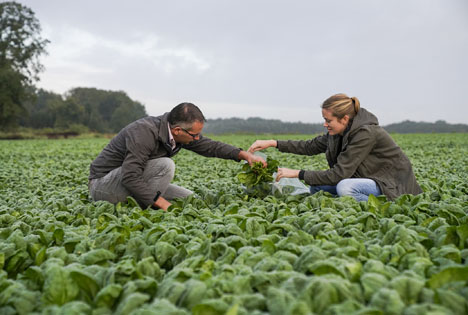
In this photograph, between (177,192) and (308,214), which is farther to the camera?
(177,192)

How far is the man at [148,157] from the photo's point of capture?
15.7ft

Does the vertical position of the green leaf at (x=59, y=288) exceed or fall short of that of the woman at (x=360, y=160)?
it falls short

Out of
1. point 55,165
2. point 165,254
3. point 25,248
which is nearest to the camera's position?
point 165,254

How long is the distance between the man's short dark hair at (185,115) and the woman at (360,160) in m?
1.28

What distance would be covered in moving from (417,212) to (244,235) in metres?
1.96

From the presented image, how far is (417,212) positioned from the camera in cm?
416

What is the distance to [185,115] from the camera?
4770 millimetres

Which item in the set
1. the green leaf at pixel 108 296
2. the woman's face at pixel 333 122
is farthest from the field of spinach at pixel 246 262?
the woman's face at pixel 333 122

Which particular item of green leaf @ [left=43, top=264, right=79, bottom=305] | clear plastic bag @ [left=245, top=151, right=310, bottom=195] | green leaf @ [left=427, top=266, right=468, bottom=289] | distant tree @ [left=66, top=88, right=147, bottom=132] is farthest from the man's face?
distant tree @ [left=66, top=88, right=147, bottom=132]

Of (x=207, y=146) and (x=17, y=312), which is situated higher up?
(x=207, y=146)

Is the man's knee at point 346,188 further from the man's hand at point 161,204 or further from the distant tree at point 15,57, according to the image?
the distant tree at point 15,57

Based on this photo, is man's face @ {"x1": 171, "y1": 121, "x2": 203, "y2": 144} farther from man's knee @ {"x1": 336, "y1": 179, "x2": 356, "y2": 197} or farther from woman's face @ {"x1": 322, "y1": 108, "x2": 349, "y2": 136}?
man's knee @ {"x1": 336, "y1": 179, "x2": 356, "y2": 197}

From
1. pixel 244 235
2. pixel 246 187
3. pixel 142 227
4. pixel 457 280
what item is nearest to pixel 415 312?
pixel 457 280

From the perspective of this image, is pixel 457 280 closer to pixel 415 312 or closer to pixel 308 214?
pixel 415 312
